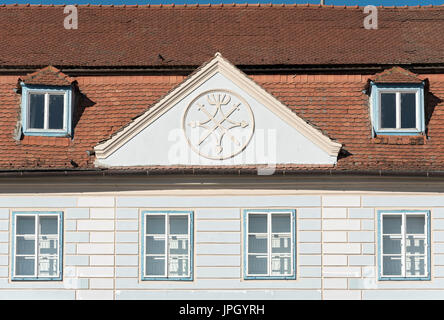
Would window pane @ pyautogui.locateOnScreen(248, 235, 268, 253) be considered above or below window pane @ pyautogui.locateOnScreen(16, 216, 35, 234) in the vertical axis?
below

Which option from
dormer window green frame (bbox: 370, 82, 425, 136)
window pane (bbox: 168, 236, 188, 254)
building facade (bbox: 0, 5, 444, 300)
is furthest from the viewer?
dormer window green frame (bbox: 370, 82, 425, 136)

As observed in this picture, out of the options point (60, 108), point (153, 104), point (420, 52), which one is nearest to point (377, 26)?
point (420, 52)

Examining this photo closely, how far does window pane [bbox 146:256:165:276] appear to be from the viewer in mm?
24547

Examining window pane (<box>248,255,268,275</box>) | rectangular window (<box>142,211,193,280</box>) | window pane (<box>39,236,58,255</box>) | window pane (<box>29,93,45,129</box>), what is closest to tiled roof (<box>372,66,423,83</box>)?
window pane (<box>248,255,268,275</box>)

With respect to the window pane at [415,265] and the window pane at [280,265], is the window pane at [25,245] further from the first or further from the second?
the window pane at [415,265]

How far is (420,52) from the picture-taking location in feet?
87.2

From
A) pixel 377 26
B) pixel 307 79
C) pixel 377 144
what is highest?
pixel 377 26

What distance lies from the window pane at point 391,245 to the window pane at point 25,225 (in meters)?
8.42

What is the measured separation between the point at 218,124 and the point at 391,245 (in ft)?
16.6

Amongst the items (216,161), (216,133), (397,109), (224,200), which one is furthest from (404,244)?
(216,133)

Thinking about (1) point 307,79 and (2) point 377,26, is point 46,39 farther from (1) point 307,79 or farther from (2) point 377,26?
(2) point 377,26

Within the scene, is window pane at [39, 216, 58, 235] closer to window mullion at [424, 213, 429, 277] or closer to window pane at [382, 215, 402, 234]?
window pane at [382, 215, 402, 234]

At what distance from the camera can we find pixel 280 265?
2448cm

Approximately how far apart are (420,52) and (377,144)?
10.3 ft
